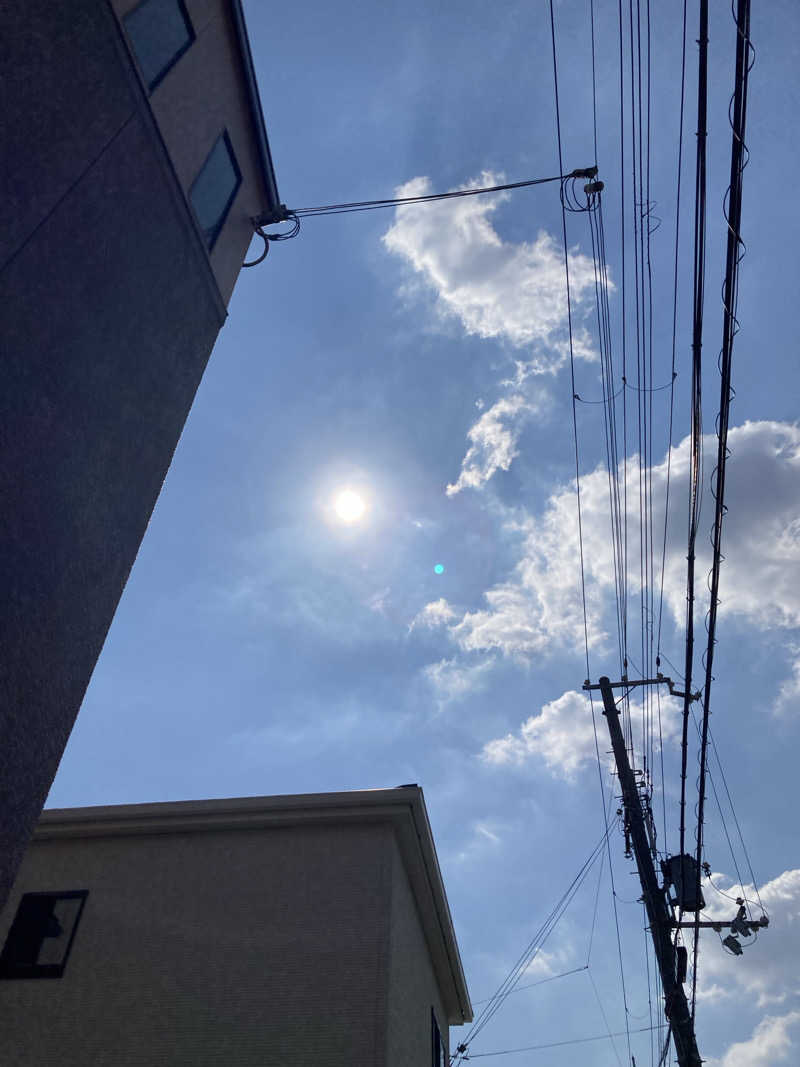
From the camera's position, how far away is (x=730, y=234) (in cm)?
468

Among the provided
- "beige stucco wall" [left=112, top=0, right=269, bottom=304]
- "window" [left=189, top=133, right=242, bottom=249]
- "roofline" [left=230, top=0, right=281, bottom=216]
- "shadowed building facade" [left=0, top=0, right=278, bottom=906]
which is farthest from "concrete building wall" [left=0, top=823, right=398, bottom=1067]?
"roofline" [left=230, top=0, right=281, bottom=216]

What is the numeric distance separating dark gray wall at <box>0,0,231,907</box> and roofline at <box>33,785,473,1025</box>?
15.4 feet

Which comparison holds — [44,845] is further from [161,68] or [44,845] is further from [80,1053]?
[161,68]

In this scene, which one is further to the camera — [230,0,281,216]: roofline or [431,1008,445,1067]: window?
[431,1008,445,1067]: window

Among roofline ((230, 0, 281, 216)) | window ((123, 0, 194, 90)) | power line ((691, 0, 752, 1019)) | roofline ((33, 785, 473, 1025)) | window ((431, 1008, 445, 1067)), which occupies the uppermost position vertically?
roofline ((230, 0, 281, 216))

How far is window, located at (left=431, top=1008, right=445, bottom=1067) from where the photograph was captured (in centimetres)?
1109

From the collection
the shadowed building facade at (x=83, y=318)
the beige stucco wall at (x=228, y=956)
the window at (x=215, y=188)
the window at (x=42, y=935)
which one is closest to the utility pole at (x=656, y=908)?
the beige stucco wall at (x=228, y=956)

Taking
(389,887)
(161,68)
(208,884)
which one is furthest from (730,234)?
(208,884)

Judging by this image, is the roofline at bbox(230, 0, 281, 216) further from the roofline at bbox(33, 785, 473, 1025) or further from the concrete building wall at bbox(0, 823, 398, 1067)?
the concrete building wall at bbox(0, 823, 398, 1067)

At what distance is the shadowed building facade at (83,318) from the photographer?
4871 millimetres

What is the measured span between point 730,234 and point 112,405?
5.07 meters

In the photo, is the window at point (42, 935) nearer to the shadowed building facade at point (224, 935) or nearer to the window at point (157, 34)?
the shadowed building facade at point (224, 935)

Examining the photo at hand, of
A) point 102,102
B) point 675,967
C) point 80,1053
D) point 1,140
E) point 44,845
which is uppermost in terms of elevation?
point 102,102

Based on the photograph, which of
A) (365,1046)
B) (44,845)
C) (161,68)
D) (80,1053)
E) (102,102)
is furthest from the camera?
(44,845)
